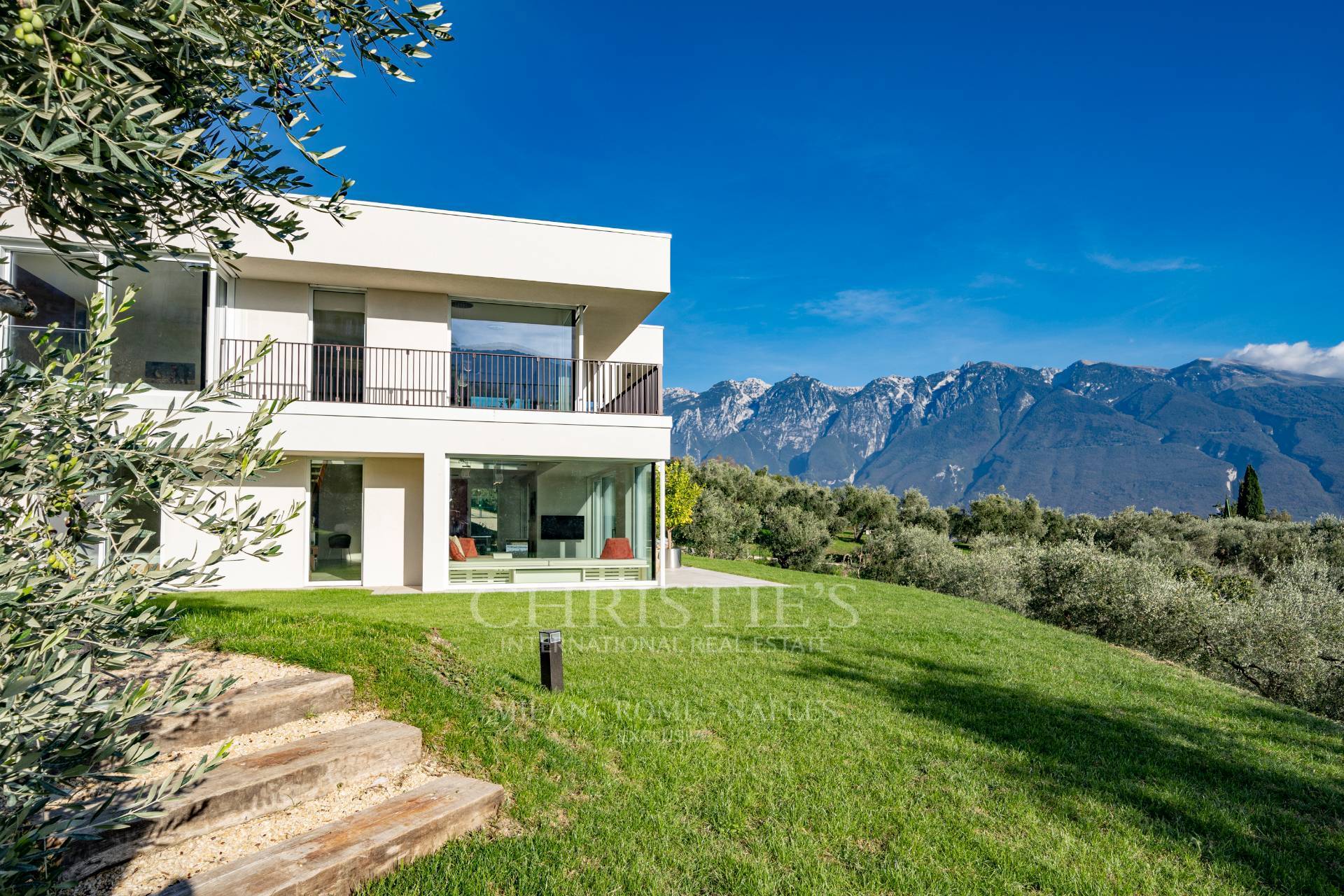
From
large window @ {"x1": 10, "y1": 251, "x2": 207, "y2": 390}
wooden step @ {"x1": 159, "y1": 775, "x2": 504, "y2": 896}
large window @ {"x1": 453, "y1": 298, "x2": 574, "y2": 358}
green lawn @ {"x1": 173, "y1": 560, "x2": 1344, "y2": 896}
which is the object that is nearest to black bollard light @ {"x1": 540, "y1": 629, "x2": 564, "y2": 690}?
Answer: green lawn @ {"x1": 173, "y1": 560, "x2": 1344, "y2": 896}

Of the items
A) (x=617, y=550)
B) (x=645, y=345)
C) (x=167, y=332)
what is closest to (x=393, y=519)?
(x=617, y=550)

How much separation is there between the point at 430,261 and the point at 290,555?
585 cm

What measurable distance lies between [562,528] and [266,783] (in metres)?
10.4

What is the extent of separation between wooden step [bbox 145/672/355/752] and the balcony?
328 inches

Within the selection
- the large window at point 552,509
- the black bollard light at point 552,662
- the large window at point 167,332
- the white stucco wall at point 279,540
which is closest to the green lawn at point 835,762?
the black bollard light at point 552,662

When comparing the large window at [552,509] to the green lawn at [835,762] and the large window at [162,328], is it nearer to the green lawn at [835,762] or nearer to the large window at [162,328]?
the large window at [162,328]

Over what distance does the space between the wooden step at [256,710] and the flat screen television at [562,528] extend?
28.7 feet

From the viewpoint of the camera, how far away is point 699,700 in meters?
5.77

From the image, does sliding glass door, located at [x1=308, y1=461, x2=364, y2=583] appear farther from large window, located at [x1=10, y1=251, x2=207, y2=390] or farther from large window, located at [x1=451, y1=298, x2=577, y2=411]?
large window, located at [x1=10, y1=251, x2=207, y2=390]

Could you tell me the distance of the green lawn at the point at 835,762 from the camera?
3.37m

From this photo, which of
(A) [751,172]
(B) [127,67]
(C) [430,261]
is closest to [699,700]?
(B) [127,67]

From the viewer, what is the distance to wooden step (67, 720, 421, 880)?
2869 mm

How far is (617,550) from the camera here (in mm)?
13969

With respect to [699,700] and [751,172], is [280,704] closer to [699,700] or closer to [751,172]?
[699,700]
